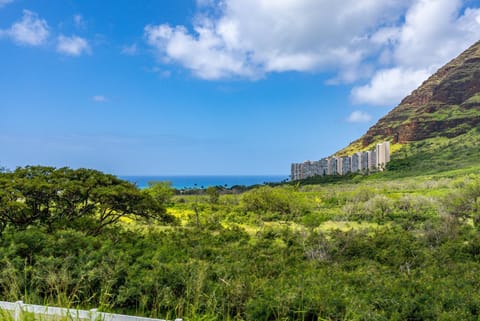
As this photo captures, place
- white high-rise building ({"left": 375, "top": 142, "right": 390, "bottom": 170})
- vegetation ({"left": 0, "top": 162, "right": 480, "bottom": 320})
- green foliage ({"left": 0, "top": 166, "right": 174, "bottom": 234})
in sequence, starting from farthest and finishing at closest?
white high-rise building ({"left": 375, "top": 142, "right": 390, "bottom": 170}), green foliage ({"left": 0, "top": 166, "right": 174, "bottom": 234}), vegetation ({"left": 0, "top": 162, "right": 480, "bottom": 320})

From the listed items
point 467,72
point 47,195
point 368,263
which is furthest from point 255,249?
point 467,72

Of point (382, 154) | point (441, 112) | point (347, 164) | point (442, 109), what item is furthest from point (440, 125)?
point (347, 164)

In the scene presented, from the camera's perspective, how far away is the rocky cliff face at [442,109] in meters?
71.7

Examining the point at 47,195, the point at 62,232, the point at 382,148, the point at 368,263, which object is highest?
the point at 382,148

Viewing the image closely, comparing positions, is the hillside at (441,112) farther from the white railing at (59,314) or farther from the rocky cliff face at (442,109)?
the white railing at (59,314)

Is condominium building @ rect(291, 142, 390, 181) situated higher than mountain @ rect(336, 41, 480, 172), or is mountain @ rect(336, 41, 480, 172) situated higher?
mountain @ rect(336, 41, 480, 172)

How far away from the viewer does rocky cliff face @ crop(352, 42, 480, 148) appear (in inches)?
2822

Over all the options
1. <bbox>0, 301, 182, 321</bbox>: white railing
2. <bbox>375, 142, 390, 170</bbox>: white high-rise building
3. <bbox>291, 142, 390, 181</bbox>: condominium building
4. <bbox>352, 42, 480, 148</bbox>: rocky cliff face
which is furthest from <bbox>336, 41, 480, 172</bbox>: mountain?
<bbox>0, 301, 182, 321</bbox>: white railing

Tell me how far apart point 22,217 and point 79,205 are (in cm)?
119

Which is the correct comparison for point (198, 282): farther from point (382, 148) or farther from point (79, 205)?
point (382, 148)

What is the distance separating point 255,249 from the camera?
9344 mm

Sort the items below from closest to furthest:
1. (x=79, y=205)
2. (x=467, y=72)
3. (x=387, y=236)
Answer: (x=79, y=205), (x=387, y=236), (x=467, y=72)

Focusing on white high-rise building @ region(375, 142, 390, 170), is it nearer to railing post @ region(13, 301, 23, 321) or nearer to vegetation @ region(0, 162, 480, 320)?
vegetation @ region(0, 162, 480, 320)

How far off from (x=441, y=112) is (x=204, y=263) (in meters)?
86.6
